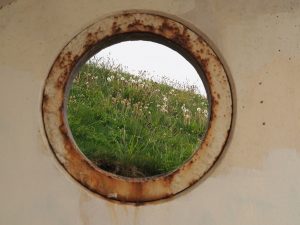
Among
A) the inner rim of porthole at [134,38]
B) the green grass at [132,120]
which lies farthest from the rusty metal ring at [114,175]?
the green grass at [132,120]

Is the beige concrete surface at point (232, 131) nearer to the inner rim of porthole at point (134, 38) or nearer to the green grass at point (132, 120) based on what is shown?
the inner rim of porthole at point (134, 38)

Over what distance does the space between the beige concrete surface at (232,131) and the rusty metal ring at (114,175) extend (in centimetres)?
3

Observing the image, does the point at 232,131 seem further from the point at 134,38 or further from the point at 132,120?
the point at 132,120

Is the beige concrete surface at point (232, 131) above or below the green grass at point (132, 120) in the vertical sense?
below

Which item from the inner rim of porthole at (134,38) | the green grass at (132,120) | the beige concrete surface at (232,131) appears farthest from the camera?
the green grass at (132,120)

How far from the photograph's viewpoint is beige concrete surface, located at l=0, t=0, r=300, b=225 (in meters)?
2.05

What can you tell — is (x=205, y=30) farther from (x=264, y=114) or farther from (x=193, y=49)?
(x=264, y=114)

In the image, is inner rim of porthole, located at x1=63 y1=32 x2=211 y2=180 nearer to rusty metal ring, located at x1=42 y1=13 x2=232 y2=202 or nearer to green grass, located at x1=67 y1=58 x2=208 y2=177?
rusty metal ring, located at x1=42 y1=13 x2=232 y2=202

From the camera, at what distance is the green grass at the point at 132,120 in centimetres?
475

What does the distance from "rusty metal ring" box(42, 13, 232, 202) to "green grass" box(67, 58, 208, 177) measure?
220 centimetres

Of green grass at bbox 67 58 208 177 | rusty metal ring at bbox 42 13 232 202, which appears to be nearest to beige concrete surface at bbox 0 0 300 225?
rusty metal ring at bbox 42 13 232 202

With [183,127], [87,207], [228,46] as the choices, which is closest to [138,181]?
[87,207]

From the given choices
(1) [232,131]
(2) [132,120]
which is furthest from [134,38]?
(2) [132,120]

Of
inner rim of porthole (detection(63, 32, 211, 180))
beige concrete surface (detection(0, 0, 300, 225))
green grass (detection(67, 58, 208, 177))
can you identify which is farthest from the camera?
green grass (detection(67, 58, 208, 177))
